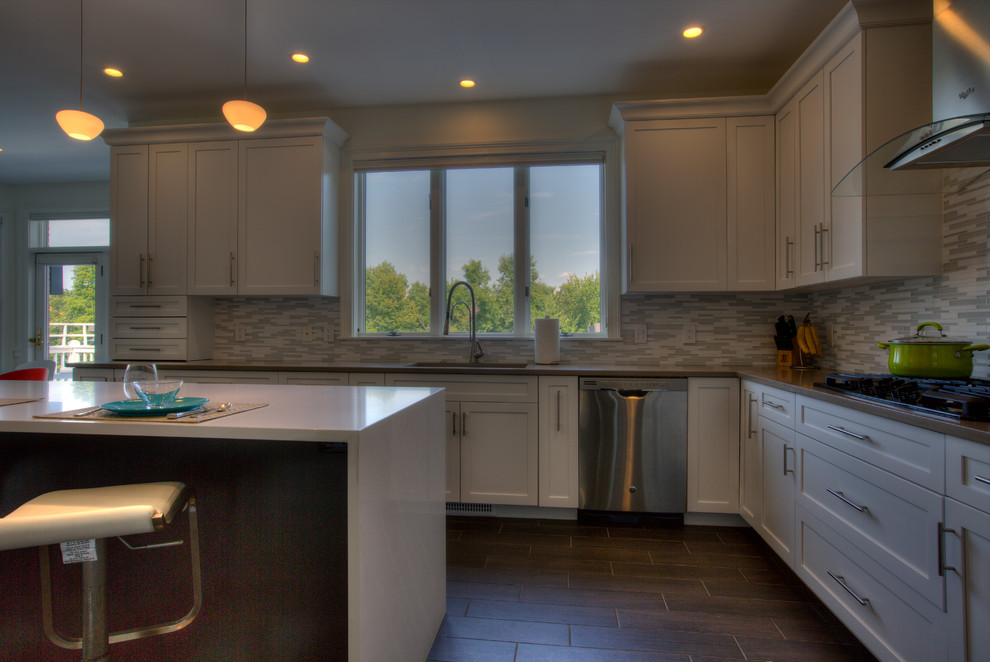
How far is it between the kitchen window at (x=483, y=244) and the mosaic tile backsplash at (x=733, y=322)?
0.17 metres

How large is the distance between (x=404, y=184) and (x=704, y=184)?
79.9 inches

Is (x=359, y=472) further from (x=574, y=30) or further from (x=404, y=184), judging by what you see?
(x=404, y=184)

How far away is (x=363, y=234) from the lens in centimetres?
365

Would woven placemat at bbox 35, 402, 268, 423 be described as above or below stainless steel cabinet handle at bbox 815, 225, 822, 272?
below

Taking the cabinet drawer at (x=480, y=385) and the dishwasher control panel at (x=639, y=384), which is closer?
the dishwasher control panel at (x=639, y=384)

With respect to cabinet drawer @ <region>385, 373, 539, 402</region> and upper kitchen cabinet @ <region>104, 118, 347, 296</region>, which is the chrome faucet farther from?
upper kitchen cabinet @ <region>104, 118, 347, 296</region>

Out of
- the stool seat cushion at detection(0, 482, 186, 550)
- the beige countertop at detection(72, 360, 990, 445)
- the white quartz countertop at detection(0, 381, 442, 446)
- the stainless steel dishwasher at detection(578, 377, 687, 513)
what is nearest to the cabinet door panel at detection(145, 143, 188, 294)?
the beige countertop at detection(72, 360, 990, 445)

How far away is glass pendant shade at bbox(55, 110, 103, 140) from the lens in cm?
199

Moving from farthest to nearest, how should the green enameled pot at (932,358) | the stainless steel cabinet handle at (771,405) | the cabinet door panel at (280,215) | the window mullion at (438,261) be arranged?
1. the window mullion at (438,261)
2. the cabinet door panel at (280,215)
3. the stainless steel cabinet handle at (771,405)
4. the green enameled pot at (932,358)

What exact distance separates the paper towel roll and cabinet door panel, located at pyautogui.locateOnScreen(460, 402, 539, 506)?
1.45ft

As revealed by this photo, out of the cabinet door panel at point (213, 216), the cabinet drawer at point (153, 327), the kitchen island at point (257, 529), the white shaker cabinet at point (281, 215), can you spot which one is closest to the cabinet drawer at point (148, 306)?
the cabinet drawer at point (153, 327)

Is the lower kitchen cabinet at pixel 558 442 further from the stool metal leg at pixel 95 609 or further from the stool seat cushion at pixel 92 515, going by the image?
the stool metal leg at pixel 95 609

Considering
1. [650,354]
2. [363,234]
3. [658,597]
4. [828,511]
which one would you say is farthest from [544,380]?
[363,234]

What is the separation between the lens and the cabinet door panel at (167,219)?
3.47m
